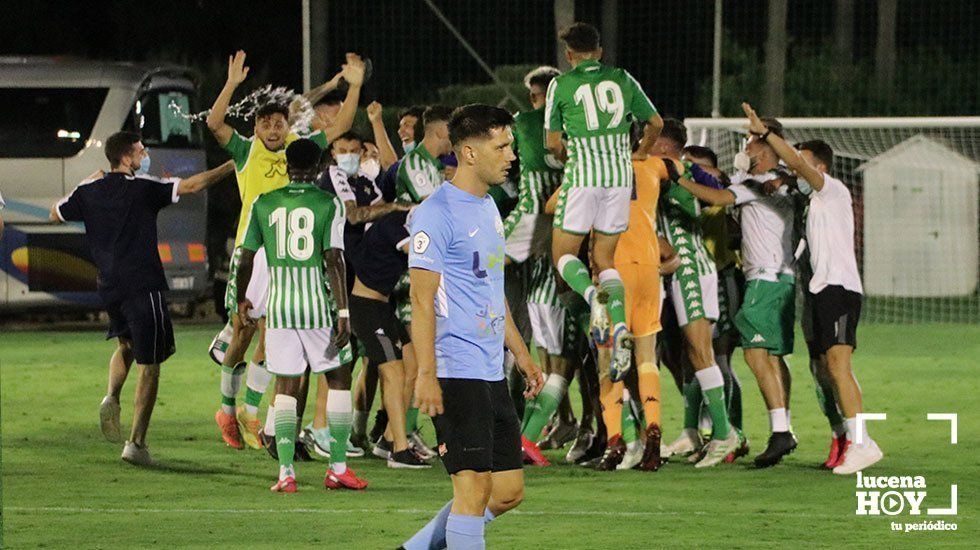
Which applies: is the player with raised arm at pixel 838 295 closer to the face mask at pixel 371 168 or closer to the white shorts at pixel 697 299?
the white shorts at pixel 697 299

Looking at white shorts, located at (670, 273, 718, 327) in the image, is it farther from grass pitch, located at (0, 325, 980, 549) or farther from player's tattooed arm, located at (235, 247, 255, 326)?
→ player's tattooed arm, located at (235, 247, 255, 326)

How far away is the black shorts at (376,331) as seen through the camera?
10.8m

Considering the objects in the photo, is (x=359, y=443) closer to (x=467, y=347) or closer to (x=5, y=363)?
(x=467, y=347)

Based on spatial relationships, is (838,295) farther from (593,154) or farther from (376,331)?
(376,331)

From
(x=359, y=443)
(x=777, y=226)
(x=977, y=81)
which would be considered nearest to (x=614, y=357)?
(x=777, y=226)

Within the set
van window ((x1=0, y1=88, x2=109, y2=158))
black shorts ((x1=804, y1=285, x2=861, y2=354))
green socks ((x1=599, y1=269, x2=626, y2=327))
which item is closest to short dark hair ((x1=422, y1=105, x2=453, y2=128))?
green socks ((x1=599, y1=269, x2=626, y2=327))

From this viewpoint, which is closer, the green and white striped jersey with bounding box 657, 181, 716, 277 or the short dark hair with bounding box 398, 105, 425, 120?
the green and white striped jersey with bounding box 657, 181, 716, 277

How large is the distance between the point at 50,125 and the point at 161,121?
1467 mm

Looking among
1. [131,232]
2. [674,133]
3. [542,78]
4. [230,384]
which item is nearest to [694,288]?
[674,133]

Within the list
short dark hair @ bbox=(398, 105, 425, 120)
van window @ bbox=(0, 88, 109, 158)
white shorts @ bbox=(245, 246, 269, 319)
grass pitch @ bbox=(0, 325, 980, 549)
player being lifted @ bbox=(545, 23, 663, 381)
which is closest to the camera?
grass pitch @ bbox=(0, 325, 980, 549)

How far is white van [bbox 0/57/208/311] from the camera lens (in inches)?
918

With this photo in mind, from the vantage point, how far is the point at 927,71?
32.2 m

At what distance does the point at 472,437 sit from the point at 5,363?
1216 cm

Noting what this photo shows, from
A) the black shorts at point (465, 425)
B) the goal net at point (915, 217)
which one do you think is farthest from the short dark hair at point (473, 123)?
the goal net at point (915, 217)
